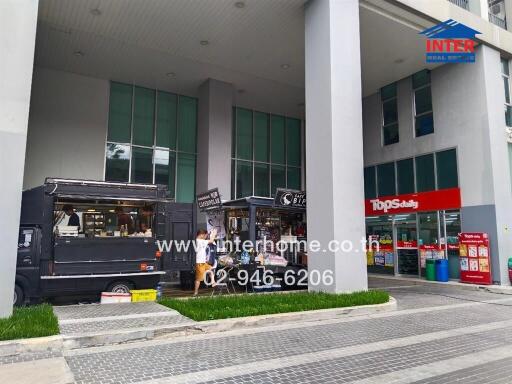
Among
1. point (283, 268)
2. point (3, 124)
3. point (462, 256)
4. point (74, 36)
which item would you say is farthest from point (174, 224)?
point (462, 256)

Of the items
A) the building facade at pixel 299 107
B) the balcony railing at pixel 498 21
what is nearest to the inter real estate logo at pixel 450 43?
the building facade at pixel 299 107

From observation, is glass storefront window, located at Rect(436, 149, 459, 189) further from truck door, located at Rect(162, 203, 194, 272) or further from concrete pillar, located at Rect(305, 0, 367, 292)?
truck door, located at Rect(162, 203, 194, 272)

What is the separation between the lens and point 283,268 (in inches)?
507

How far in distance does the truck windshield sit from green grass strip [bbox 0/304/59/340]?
2829 mm

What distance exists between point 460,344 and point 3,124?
29.9 feet

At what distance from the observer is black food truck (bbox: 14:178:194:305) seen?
9.66 metres

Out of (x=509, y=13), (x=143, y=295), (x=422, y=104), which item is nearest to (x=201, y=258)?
(x=143, y=295)

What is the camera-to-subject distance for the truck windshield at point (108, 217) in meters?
10.8

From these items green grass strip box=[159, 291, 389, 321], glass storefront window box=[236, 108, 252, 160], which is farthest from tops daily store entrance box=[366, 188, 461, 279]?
green grass strip box=[159, 291, 389, 321]

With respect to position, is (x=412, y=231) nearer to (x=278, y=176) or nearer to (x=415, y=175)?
(x=415, y=175)

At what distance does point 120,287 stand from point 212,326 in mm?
3856

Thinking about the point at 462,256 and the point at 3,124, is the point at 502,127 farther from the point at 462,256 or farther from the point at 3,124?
the point at 3,124

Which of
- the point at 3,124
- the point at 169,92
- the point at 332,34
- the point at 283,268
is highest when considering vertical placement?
the point at 169,92

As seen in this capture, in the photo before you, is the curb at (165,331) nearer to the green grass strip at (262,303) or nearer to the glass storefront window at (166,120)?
the green grass strip at (262,303)
